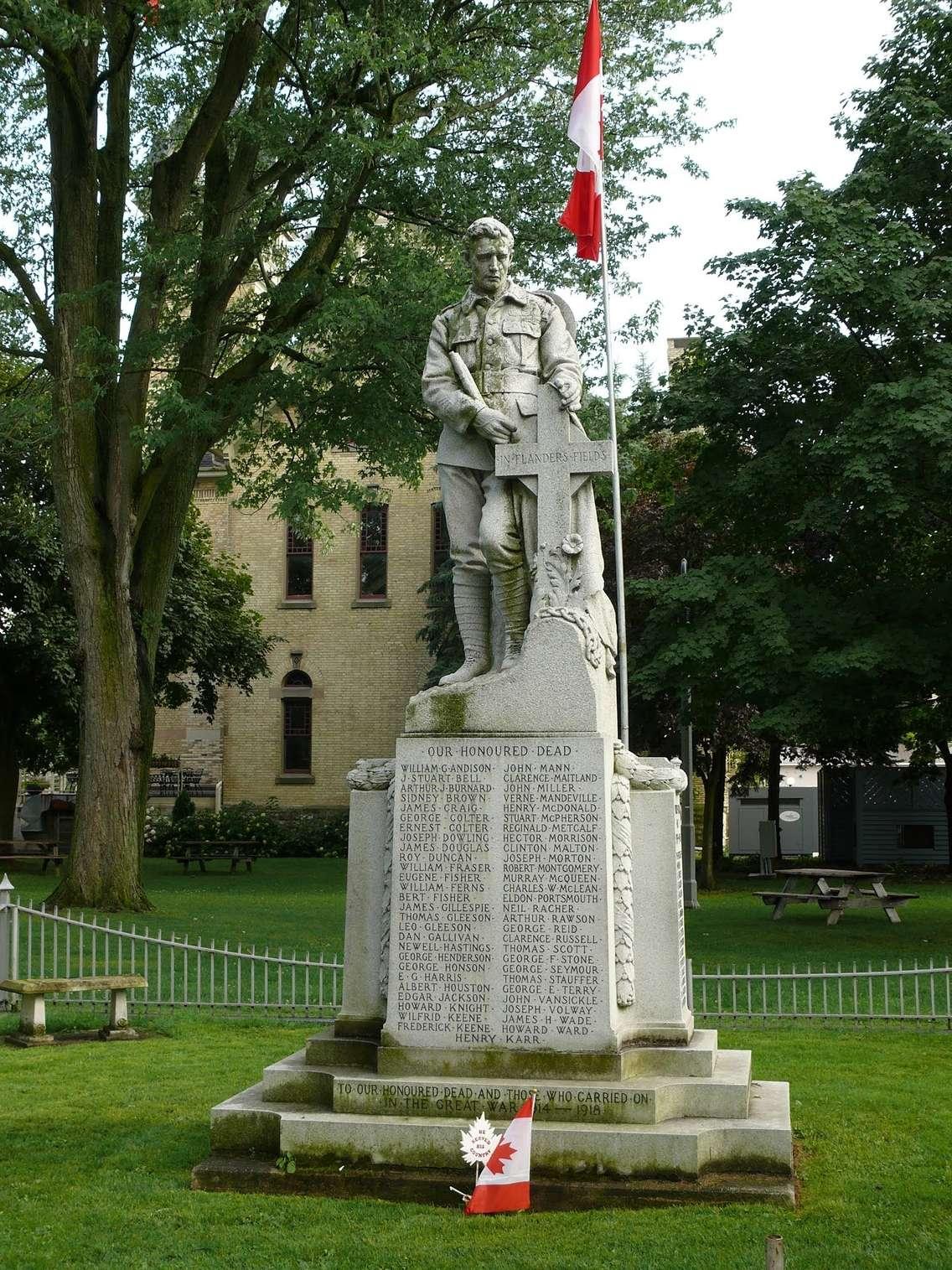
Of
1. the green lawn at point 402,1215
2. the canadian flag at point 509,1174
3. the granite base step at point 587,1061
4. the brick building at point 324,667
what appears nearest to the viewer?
the green lawn at point 402,1215

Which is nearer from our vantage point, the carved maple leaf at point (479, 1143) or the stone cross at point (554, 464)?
the carved maple leaf at point (479, 1143)

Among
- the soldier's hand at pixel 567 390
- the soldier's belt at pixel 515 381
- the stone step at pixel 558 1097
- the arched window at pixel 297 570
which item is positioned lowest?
the stone step at pixel 558 1097

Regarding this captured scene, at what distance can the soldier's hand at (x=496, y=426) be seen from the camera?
27.1 ft

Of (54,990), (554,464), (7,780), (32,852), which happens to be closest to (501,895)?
(554,464)

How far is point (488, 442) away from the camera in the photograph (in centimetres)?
846

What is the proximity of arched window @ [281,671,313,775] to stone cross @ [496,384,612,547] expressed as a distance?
122 feet

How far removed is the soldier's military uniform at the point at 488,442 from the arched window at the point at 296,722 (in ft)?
120

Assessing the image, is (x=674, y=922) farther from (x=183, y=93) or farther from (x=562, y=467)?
(x=183, y=93)

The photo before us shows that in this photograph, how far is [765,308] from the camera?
65.7 ft

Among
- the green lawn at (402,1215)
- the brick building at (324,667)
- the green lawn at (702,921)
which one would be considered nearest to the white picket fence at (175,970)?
the green lawn at (702,921)

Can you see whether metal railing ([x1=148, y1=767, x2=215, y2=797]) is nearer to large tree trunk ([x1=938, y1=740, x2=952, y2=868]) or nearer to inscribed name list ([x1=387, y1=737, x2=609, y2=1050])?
large tree trunk ([x1=938, y1=740, x2=952, y2=868])

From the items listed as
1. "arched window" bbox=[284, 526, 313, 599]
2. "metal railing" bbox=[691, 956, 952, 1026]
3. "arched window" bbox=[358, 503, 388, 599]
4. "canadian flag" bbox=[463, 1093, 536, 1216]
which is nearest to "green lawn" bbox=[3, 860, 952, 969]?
"metal railing" bbox=[691, 956, 952, 1026]

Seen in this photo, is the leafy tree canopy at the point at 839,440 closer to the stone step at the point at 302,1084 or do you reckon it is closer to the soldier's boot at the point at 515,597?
the soldier's boot at the point at 515,597

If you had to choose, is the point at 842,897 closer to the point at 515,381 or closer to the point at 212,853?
the point at 515,381
